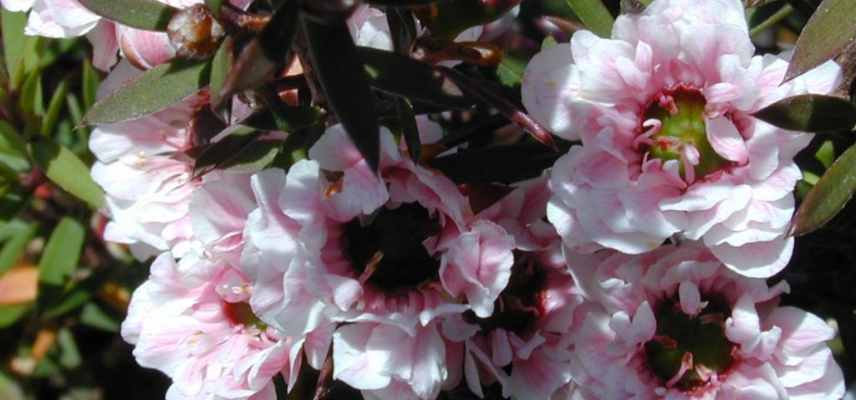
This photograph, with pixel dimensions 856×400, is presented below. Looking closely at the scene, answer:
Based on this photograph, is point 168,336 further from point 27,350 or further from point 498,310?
point 27,350

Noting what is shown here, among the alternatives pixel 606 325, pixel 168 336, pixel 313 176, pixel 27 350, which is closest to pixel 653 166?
pixel 606 325

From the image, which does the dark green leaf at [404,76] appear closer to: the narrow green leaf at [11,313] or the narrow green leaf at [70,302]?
the narrow green leaf at [70,302]

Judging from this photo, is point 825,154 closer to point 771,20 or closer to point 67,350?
point 771,20

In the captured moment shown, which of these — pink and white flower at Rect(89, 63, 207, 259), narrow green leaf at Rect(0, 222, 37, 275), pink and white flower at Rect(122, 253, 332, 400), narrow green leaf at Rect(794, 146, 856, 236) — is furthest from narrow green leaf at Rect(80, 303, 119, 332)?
narrow green leaf at Rect(794, 146, 856, 236)

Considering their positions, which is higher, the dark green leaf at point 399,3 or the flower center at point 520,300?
the dark green leaf at point 399,3

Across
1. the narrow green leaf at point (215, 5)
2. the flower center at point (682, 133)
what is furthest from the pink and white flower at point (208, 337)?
the flower center at point (682, 133)
